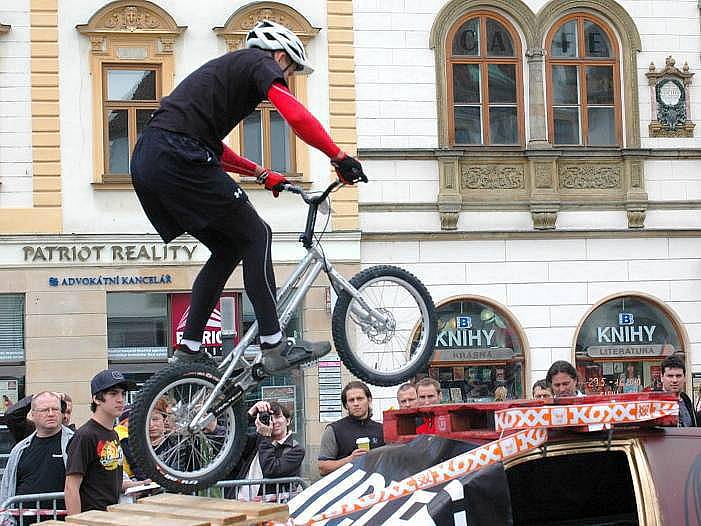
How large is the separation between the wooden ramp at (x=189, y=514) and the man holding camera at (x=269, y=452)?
404 cm

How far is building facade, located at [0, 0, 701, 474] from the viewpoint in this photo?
18.5 m

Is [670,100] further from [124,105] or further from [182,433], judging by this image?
[182,433]

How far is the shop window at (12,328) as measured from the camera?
18188 mm

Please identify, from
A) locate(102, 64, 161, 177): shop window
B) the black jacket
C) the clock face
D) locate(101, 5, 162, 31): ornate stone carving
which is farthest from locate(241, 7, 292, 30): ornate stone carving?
the black jacket

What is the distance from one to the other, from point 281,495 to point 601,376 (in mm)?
11269

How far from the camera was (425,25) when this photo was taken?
1953 centimetres

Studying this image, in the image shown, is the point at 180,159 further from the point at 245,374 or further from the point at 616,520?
the point at 616,520

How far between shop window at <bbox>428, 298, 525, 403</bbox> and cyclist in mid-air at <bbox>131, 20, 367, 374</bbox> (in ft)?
43.6

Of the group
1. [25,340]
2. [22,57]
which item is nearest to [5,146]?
[22,57]

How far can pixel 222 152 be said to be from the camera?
19.8 feet

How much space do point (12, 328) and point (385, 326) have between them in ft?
41.4

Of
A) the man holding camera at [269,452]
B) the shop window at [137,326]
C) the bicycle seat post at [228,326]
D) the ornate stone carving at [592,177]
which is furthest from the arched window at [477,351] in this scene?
the man holding camera at [269,452]

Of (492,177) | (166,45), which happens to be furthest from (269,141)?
(492,177)

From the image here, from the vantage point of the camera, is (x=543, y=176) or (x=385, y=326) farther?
(x=543, y=176)
